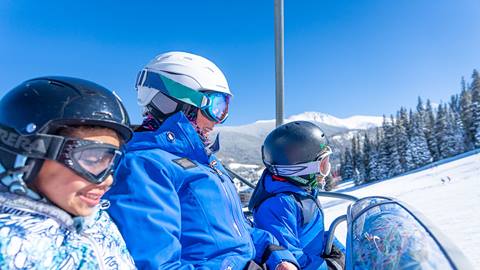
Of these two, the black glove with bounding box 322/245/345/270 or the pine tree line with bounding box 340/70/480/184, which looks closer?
the black glove with bounding box 322/245/345/270

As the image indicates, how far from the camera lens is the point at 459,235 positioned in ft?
22.1

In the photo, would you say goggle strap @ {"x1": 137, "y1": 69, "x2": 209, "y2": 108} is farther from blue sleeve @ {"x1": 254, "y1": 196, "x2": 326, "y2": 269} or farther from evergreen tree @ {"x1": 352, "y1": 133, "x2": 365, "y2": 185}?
evergreen tree @ {"x1": 352, "y1": 133, "x2": 365, "y2": 185}

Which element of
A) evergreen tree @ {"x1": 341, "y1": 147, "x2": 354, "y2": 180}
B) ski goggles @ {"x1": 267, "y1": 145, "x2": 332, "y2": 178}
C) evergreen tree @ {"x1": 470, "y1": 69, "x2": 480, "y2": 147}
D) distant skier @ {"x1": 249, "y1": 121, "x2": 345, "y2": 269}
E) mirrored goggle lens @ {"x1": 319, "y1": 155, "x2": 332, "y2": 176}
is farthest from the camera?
evergreen tree @ {"x1": 341, "y1": 147, "x2": 354, "y2": 180}

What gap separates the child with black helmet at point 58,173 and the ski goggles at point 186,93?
0.78m

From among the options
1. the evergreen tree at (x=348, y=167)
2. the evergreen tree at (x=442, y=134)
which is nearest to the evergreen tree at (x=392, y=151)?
the evergreen tree at (x=442, y=134)

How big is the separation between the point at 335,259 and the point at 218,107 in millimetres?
1550

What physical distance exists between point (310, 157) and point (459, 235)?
497cm

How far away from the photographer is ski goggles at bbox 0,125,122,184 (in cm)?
127

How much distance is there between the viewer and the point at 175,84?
2.29 meters

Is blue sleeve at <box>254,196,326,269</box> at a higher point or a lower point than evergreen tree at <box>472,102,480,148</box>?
lower

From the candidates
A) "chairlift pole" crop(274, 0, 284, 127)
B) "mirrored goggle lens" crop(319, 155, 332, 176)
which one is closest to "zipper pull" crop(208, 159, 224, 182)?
"mirrored goggle lens" crop(319, 155, 332, 176)

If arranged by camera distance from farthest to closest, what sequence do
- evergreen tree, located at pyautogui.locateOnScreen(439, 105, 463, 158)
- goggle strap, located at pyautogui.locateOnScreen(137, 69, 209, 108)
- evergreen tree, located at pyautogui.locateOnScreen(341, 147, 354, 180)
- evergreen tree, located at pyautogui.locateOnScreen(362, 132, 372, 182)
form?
evergreen tree, located at pyautogui.locateOnScreen(341, 147, 354, 180) → evergreen tree, located at pyautogui.locateOnScreen(362, 132, 372, 182) → evergreen tree, located at pyautogui.locateOnScreen(439, 105, 463, 158) → goggle strap, located at pyautogui.locateOnScreen(137, 69, 209, 108)

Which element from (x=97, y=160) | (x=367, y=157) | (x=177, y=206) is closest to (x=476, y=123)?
(x=367, y=157)

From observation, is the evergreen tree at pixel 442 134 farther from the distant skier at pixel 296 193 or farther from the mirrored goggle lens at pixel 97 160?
the mirrored goggle lens at pixel 97 160
